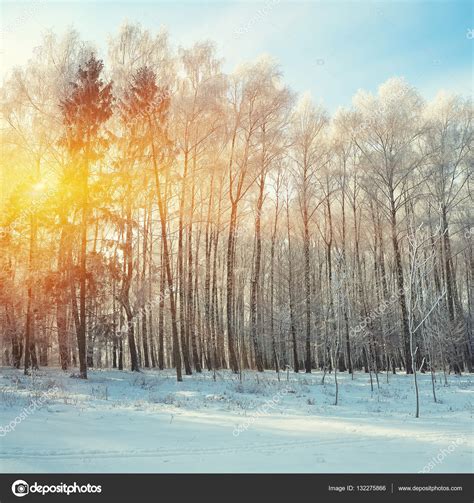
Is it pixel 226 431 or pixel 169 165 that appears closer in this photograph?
pixel 226 431

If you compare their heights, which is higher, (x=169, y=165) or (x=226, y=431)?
(x=169, y=165)

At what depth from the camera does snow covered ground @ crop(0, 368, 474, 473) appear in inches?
226

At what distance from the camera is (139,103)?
17031 mm

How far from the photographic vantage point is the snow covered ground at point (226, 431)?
226 inches

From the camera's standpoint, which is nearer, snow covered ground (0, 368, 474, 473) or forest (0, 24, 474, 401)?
snow covered ground (0, 368, 474, 473)

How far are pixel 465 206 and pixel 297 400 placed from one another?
20728mm

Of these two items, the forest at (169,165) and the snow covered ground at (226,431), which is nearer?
the snow covered ground at (226,431)

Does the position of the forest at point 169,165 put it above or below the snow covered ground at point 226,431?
above

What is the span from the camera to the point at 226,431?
7.78 meters

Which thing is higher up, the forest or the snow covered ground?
the forest
